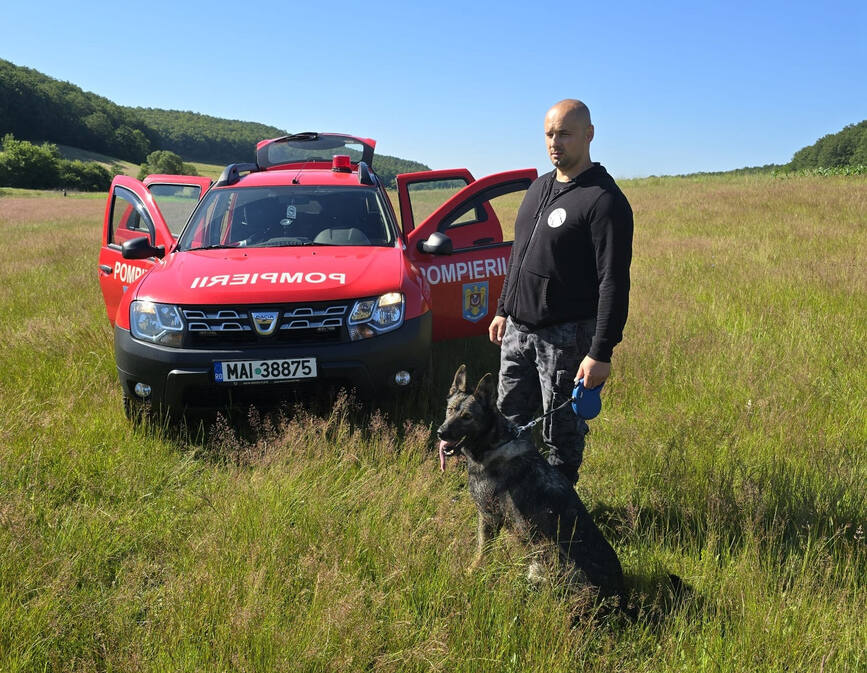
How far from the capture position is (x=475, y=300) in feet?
17.7

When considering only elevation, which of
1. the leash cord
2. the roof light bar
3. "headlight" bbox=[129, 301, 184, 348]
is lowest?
the leash cord

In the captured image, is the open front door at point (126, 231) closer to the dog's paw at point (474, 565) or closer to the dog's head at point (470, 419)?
the dog's head at point (470, 419)

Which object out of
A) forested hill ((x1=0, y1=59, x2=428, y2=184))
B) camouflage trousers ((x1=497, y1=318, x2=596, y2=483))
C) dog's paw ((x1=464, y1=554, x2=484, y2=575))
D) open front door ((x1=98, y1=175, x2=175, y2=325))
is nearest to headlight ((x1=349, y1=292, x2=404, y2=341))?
camouflage trousers ((x1=497, y1=318, x2=596, y2=483))

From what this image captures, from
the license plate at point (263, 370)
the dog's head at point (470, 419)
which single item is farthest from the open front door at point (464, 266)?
the dog's head at point (470, 419)

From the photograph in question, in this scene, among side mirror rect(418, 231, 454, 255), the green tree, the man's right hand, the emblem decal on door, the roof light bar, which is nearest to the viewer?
the man's right hand

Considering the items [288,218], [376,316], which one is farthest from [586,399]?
[288,218]

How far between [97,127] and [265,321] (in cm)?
12697

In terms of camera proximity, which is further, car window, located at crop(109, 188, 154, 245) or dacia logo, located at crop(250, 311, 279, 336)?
car window, located at crop(109, 188, 154, 245)

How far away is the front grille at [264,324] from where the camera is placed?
12.2 ft

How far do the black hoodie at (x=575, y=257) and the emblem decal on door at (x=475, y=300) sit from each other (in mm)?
2180

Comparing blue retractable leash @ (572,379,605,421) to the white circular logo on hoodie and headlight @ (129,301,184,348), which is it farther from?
headlight @ (129,301,184,348)

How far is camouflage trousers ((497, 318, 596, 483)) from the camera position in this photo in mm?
2898

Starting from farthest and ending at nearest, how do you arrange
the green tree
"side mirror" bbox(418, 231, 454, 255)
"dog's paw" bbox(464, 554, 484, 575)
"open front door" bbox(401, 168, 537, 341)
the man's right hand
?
the green tree, "open front door" bbox(401, 168, 537, 341), "side mirror" bbox(418, 231, 454, 255), the man's right hand, "dog's paw" bbox(464, 554, 484, 575)

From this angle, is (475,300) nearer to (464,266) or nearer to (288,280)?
(464,266)
